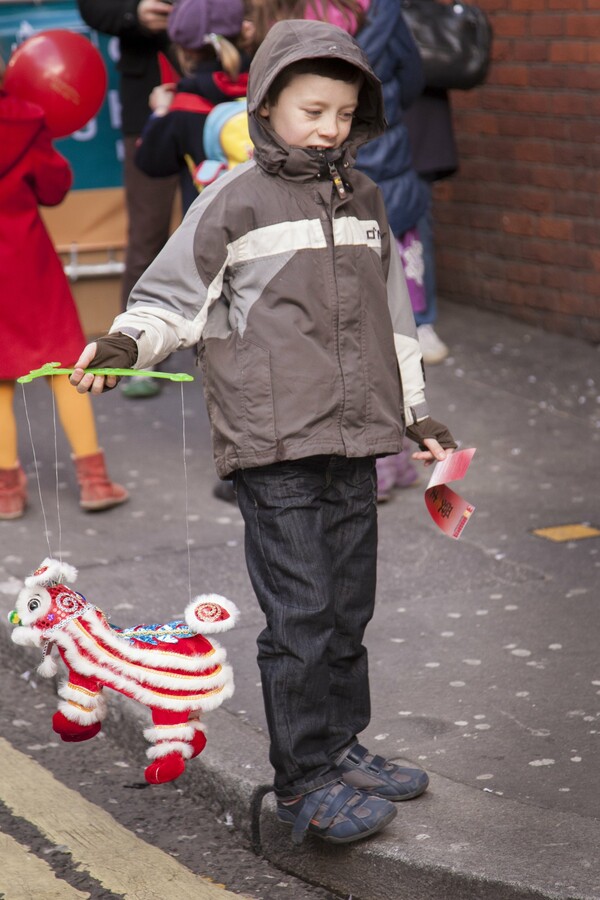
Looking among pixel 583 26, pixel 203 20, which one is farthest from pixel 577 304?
pixel 203 20

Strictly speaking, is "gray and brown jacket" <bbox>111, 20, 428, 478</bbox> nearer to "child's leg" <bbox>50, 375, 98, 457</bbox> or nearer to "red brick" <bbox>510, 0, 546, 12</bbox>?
"child's leg" <bbox>50, 375, 98, 457</bbox>

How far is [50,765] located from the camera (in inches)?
171

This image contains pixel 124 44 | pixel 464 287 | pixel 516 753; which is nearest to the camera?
pixel 516 753

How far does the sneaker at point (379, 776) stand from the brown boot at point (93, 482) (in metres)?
2.63

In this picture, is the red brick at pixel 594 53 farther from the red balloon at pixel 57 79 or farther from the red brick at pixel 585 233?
the red balloon at pixel 57 79

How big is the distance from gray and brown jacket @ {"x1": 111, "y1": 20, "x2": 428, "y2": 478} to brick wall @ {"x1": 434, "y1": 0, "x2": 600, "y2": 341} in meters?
4.97

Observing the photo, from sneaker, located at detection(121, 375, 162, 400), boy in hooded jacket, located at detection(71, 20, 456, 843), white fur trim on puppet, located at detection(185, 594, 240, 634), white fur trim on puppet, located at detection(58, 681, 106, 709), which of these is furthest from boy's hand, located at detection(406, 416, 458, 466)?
sneaker, located at detection(121, 375, 162, 400)

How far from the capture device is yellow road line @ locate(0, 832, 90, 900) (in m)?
3.56

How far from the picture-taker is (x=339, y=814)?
3557 millimetres

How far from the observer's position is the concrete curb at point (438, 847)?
339cm

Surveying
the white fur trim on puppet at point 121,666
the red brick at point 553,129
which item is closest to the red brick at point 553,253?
the red brick at point 553,129

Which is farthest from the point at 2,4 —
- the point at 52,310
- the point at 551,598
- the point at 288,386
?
the point at 288,386

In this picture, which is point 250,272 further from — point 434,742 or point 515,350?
point 515,350

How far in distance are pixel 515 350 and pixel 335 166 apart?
5.04 metres
